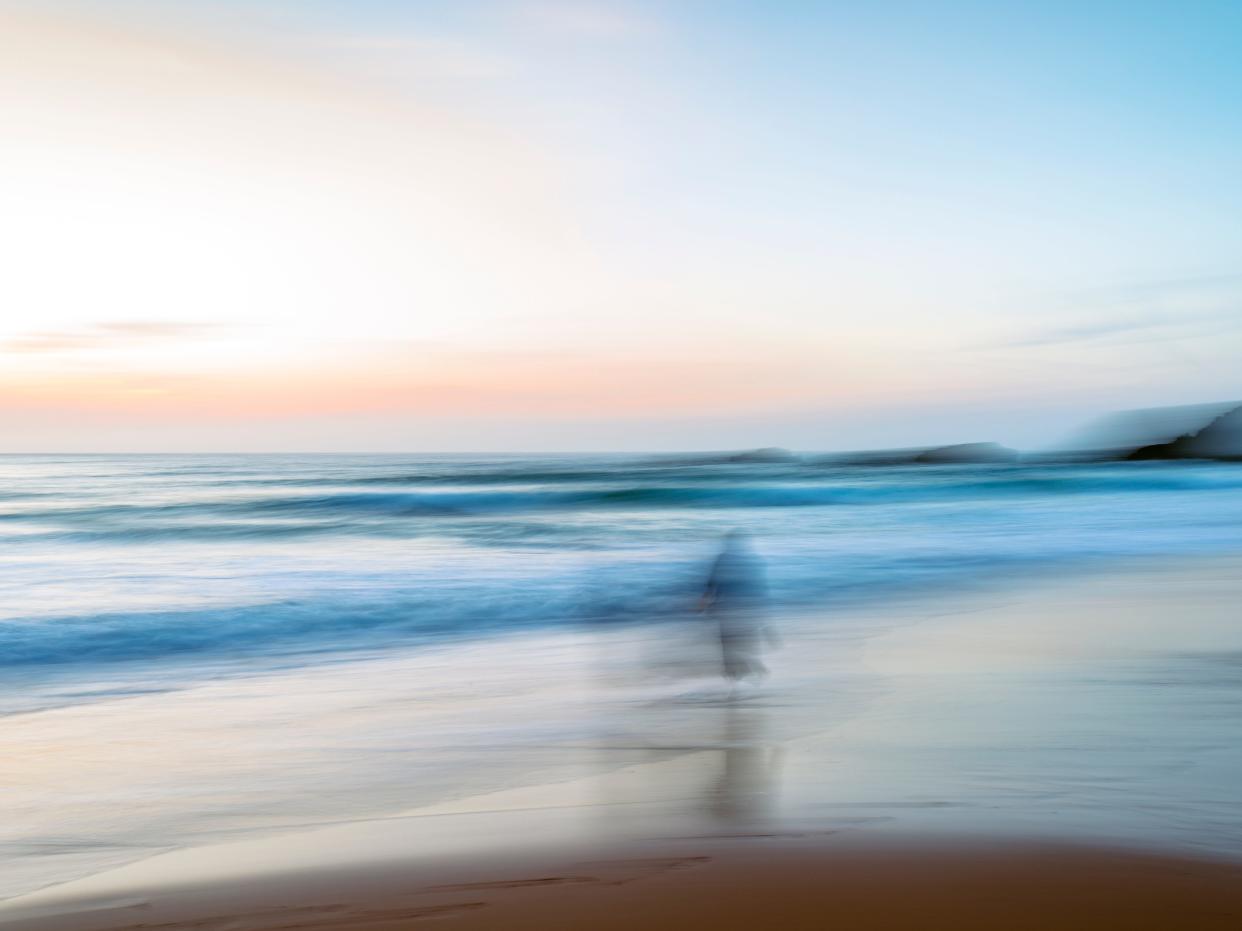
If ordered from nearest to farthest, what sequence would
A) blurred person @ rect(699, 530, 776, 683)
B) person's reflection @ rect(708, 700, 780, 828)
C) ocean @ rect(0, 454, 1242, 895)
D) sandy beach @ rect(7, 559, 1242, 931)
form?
sandy beach @ rect(7, 559, 1242, 931) < person's reflection @ rect(708, 700, 780, 828) < ocean @ rect(0, 454, 1242, 895) < blurred person @ rect(699, 530, 776, 683)

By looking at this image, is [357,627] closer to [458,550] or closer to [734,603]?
[734,603]

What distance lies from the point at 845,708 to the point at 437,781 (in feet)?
10.4

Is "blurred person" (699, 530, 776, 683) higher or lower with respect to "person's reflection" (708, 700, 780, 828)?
higher

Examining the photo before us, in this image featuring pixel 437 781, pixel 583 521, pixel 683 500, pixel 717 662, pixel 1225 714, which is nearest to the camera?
pixel 437 781

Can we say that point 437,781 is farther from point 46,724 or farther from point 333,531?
point 333,531

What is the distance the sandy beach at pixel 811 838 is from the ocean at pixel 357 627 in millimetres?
560

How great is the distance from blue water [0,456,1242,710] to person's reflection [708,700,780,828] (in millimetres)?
5763

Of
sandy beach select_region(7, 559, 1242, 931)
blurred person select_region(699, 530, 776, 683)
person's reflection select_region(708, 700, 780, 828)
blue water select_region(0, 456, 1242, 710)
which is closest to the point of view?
sandy beach select_region(7, 559, 1242, 931)

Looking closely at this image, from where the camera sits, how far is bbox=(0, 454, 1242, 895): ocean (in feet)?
19.6

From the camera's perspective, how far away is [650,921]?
3850mm

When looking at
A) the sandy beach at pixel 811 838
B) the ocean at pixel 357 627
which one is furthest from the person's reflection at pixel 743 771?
the ocean at pixel 357 627

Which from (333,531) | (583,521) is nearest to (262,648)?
(333,531)

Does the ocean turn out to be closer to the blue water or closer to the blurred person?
the blue water

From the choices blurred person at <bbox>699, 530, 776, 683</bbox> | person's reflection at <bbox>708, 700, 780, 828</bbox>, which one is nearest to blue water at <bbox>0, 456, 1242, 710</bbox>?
blurred person at <bbox>699, 530, 776, 683</bbox>
